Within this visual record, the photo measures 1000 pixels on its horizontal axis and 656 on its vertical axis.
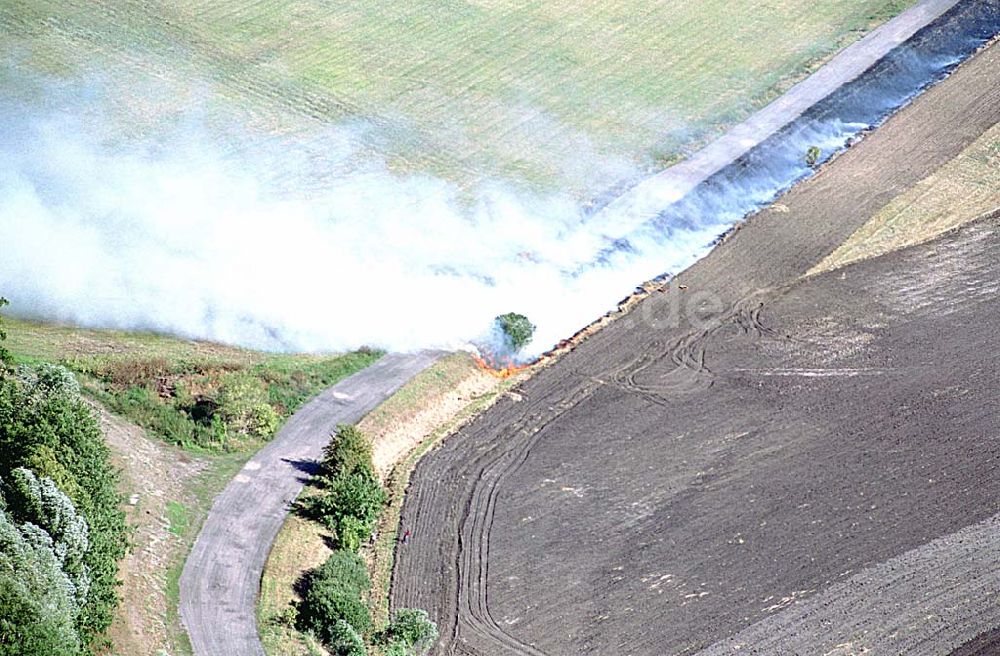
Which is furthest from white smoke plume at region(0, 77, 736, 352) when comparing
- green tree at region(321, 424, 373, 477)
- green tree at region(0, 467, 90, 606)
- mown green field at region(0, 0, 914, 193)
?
green tree at region(0, 467, 90, 606)

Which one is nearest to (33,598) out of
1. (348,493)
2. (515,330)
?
(348,493)

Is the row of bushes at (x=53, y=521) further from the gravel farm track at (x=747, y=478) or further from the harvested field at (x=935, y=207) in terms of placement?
the harvested field at (x=935, y=207)

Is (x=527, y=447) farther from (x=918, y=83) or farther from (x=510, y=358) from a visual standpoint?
(x=918, y=83)

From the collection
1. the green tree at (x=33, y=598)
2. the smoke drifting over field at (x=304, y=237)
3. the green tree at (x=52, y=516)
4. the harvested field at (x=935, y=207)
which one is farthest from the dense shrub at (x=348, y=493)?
the harvested field at (x=935, y=207)

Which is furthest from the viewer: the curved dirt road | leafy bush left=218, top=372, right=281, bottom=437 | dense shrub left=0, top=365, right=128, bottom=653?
leafy bush left=218, top=372, right=281, bottom=437

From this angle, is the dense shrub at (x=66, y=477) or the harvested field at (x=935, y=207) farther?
the harvested field at (x=935, y=207)

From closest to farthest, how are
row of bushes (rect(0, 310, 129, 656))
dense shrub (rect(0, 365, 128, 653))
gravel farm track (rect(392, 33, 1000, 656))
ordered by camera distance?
1. row of bushes (rect(0, 310, 129, 656))
2. dense shrub (rect(0, 365, 128, 653))
3. gravel farm track (rect(392, 33, 1000, 656))

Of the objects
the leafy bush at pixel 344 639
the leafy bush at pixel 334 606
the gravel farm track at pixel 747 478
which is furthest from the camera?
the gravel farm track at pixel 747 478

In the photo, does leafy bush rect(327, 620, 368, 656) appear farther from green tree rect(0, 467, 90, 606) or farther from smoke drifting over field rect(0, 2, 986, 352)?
smoke drifting over field rect(0, 2, 986, 352)
